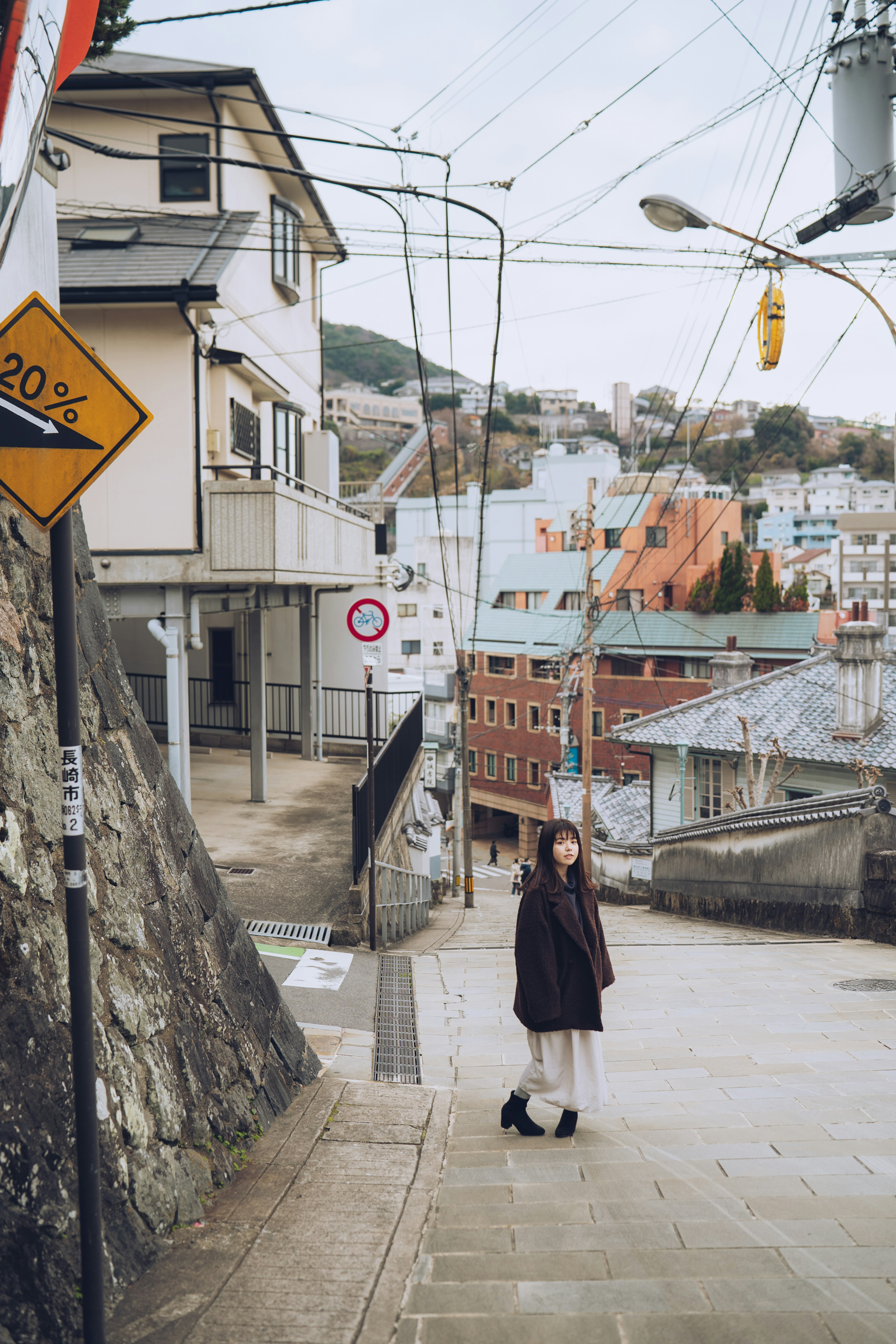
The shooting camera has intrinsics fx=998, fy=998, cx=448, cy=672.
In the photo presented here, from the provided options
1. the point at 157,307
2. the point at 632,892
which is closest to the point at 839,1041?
the point at 157,307

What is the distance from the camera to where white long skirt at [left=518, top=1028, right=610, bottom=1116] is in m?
4.96

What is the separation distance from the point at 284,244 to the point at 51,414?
607 inches

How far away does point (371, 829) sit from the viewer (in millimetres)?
10258

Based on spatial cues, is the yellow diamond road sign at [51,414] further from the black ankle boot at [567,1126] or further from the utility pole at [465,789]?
the utility pole at [465,789]

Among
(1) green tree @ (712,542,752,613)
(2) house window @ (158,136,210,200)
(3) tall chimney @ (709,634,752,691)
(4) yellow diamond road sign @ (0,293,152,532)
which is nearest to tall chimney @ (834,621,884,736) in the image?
(3) tall chimney @ (709,634,752,691)

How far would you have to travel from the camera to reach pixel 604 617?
46219mm

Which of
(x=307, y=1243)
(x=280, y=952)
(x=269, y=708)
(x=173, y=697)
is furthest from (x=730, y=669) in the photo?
(x=307, y=1243)

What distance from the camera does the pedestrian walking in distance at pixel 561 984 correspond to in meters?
4.89

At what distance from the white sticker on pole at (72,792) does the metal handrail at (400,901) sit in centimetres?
807

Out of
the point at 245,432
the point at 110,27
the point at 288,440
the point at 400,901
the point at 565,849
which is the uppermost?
the point at 110,27

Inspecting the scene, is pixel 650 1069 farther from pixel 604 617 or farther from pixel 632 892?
pixel 604 617


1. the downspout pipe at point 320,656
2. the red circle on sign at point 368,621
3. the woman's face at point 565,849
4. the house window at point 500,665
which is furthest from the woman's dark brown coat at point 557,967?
the house window at point 500,665

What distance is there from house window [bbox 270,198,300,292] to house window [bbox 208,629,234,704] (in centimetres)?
682

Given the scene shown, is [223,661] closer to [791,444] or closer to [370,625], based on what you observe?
[370,625]
